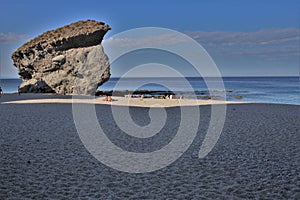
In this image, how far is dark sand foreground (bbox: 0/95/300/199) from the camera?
224 inches

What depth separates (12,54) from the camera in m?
48.7

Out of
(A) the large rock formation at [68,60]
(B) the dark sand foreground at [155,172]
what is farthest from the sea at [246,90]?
(B) the dark sand foreground at [155,172]

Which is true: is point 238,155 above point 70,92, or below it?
below

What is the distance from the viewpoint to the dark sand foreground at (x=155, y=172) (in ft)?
18.7

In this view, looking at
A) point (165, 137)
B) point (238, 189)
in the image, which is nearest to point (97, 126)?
point (165, 137)

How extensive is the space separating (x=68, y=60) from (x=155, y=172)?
3849cm

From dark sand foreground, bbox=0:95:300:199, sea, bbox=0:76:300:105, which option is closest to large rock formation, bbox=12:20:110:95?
sea, bbox=0:76:300:105

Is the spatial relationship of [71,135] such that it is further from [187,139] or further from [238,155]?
[238,155]

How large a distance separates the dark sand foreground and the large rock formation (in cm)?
2959

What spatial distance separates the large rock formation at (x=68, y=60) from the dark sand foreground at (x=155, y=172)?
2959 centimetres

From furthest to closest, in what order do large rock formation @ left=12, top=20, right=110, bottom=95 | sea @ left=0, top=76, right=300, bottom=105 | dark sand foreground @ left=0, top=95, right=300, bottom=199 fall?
sea @ left=0, top=76, right=300, bottom=105 → large rock formation @ left=12, top=20, right=110, bottom=95 → dark sand foreground @ left=0, top=95, right=300, bottom=199

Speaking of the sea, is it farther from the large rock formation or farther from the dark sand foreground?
the dark sand foreground

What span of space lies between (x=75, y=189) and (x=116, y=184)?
832mm

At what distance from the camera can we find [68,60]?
43.2 meters
